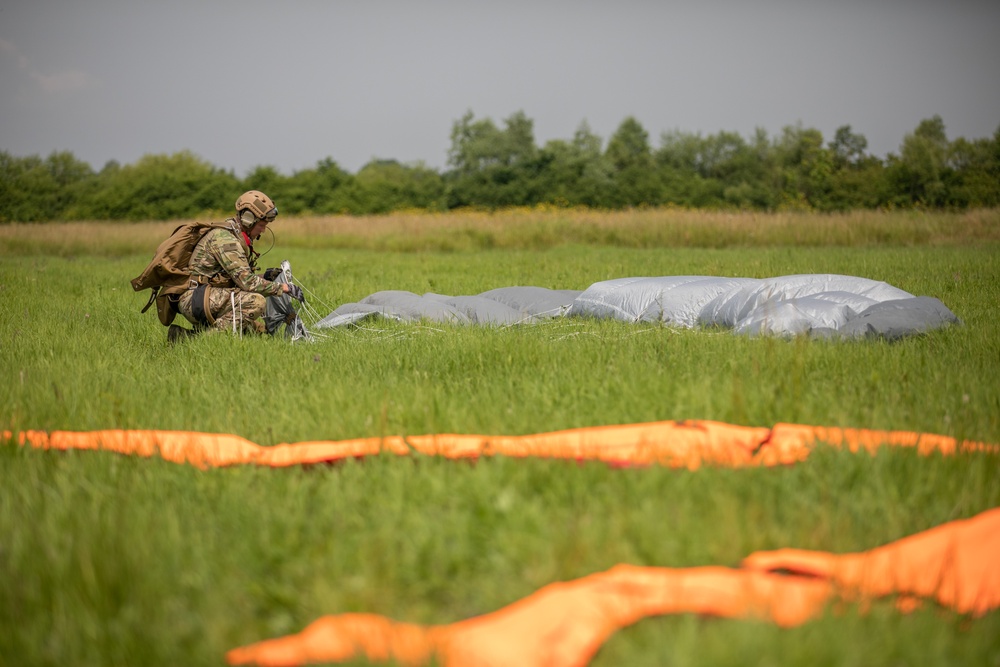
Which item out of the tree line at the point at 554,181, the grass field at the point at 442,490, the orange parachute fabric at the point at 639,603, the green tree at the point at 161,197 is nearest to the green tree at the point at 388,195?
the tree line at the point at 554,181

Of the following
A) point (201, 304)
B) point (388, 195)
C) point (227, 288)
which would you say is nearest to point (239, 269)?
point (227, 288)

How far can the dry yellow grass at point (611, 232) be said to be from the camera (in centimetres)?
1784

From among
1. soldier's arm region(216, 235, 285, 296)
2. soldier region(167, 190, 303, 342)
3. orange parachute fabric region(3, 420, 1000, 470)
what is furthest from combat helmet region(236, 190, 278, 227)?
orange parachute fabric region(3, 420, 1000, 470)

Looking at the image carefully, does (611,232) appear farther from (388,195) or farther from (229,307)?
(388,195)

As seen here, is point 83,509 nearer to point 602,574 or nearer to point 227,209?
point 602,574

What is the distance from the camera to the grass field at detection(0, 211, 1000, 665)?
1.91 meters

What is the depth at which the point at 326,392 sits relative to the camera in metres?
4.14

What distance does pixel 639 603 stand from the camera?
1905 millimetres

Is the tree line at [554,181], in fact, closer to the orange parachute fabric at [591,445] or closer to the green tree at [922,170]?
the green tree at [922,170]

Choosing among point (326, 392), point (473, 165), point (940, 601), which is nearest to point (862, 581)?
point (940, 601)

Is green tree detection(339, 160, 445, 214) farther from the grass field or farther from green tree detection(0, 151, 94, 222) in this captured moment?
the grass field

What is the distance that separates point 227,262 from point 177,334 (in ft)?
2.41

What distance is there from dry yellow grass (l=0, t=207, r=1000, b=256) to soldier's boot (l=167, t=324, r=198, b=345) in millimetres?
12921

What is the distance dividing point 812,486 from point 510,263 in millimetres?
11406
